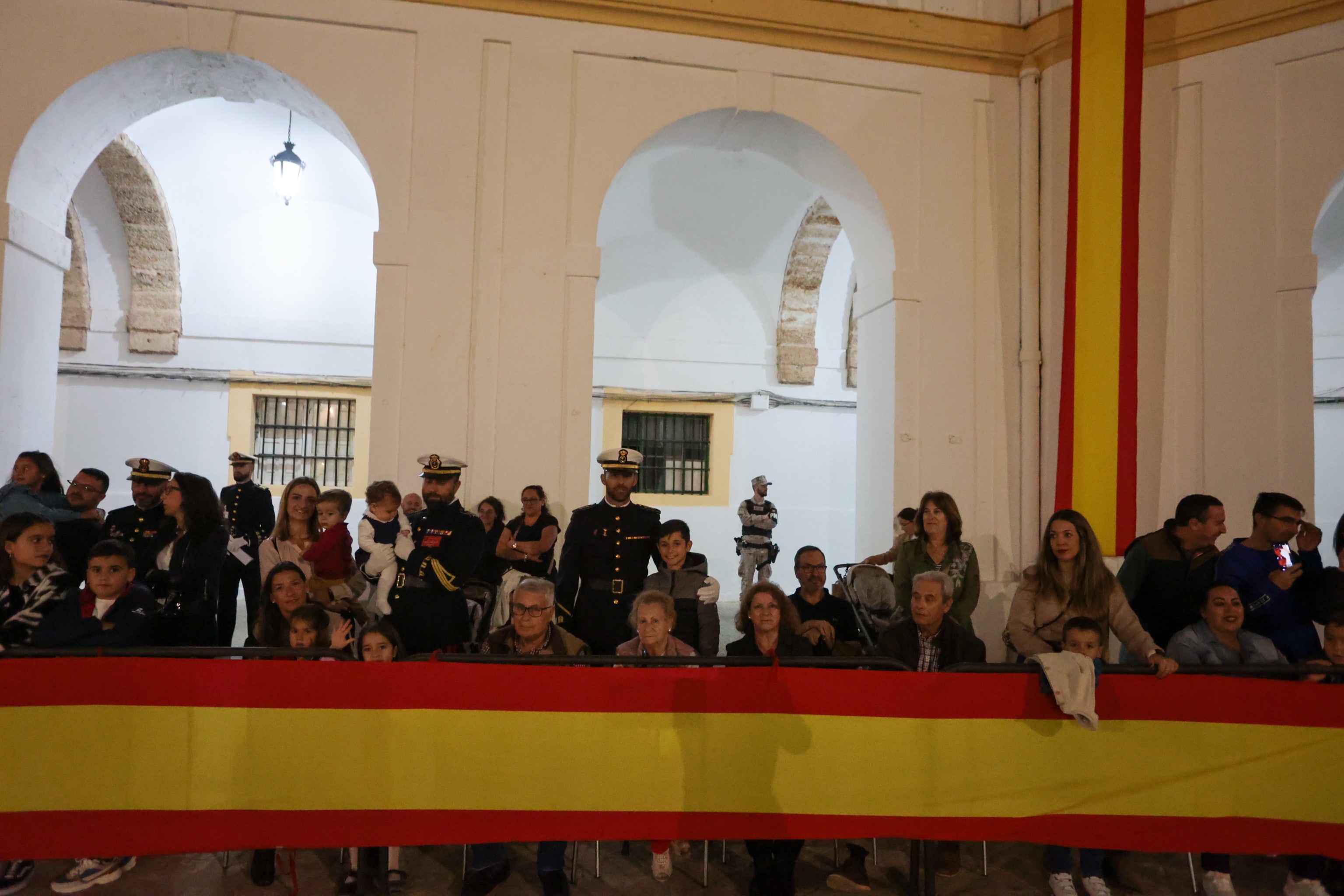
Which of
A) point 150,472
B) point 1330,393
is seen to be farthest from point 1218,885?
point 1330,393

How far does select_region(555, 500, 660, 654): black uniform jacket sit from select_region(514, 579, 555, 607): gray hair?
1.26 metres

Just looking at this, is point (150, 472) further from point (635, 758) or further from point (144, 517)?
point (635, 758)

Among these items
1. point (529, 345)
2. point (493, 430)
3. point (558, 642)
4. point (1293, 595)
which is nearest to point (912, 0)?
point (529, 345)

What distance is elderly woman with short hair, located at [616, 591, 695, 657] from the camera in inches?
A: 169

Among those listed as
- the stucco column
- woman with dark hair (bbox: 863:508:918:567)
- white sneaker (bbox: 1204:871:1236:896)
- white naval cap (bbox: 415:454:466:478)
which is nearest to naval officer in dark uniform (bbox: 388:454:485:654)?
white naval cap (bbox: 415:454:466:478)

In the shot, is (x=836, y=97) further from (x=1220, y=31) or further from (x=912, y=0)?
(x=1220, y=31)

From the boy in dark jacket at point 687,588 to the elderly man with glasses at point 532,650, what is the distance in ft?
2.10

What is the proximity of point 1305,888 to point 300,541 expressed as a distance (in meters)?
5.45

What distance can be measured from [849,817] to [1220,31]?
23.8ft

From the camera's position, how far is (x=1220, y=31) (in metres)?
7.47

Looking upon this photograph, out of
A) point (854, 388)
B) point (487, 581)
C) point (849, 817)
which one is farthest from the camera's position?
point (854, 388)

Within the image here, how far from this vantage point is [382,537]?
538 centimetres

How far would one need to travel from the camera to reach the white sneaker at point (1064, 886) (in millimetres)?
3980

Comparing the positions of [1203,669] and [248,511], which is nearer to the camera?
[1203,669]
